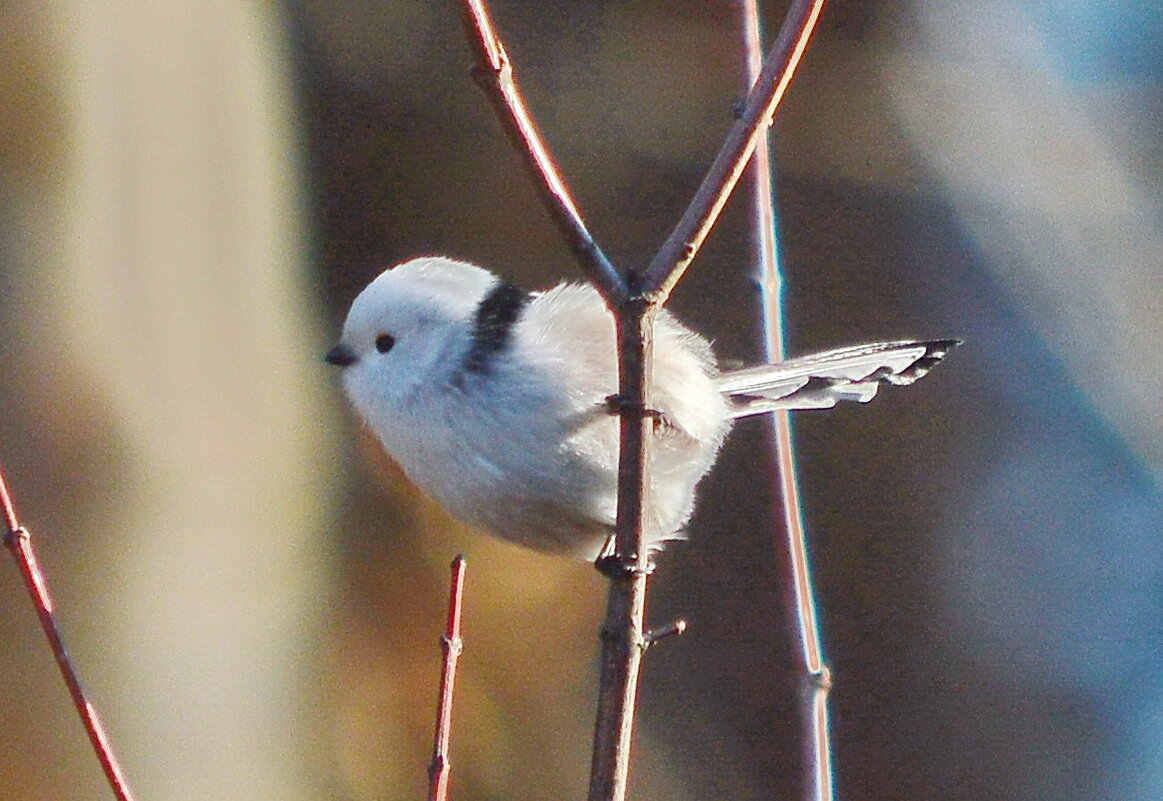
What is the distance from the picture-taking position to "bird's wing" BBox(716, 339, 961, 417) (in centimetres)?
141

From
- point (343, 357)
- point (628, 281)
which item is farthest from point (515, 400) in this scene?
point (628, 281)

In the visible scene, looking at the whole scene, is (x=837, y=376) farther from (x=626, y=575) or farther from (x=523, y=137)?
(x=523, y=137)

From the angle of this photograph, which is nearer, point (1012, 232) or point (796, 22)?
point (796, 22)

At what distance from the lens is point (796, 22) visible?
0.82 meters

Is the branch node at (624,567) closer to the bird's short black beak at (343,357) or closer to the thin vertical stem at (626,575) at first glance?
the thin vertical stem at (626,575)

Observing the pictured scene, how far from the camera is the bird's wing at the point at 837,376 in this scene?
141 cm

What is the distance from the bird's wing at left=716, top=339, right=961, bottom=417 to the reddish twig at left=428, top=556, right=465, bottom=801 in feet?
1.88

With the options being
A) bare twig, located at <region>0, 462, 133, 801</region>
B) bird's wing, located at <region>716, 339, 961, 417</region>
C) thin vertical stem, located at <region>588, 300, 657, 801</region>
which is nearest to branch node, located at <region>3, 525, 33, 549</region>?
bare twig, located at <region>0, 462, 133, 801</region>

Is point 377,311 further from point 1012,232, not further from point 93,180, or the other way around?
point 1012,232

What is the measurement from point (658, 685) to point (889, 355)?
1.09 meters

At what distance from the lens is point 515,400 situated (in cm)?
117

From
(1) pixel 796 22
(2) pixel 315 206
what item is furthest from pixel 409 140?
(1) pixel 796 22

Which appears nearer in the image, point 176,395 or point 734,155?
point 734,155

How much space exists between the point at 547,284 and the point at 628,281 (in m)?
1.39
